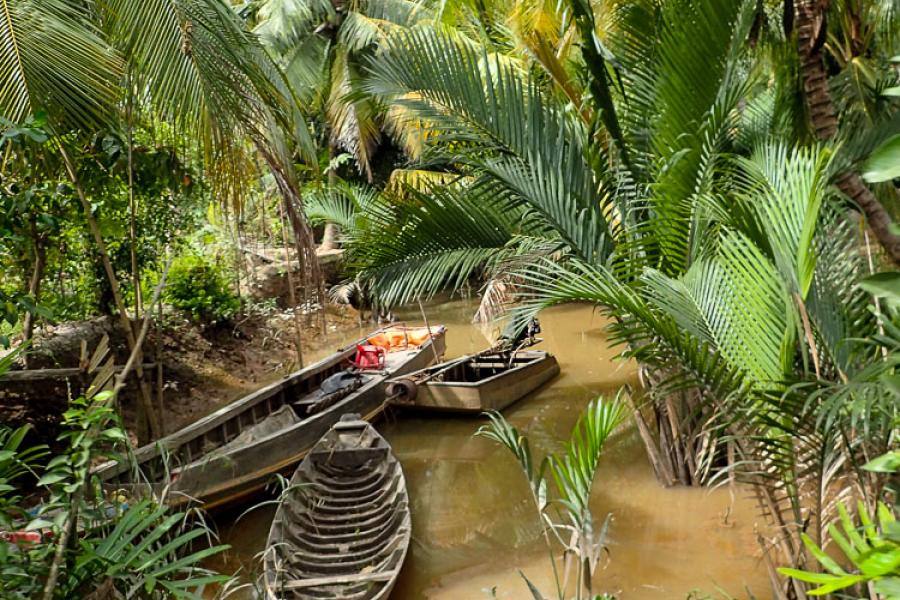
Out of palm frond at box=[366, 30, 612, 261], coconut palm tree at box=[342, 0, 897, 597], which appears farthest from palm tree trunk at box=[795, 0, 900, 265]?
palm frond at box=[366, 30, 612, 261]

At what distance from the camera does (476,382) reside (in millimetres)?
8828

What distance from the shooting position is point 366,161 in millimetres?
15289

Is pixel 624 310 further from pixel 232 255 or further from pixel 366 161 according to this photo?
pixel 366 161

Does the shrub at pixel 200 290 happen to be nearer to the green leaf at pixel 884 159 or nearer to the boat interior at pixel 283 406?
the boat interior at pixel 283 406

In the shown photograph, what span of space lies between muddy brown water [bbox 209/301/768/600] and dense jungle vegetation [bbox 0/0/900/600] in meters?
0.51

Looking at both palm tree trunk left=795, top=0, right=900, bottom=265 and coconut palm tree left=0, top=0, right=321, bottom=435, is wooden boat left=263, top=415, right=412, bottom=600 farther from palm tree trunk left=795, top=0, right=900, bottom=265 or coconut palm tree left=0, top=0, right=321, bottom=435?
palm tree trunk left=795, top=0, right=900, bottom=265

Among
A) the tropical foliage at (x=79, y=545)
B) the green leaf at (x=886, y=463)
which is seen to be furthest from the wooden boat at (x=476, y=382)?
the green leaf at (x=886, y=463)

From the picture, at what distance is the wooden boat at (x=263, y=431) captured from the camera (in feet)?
19.0

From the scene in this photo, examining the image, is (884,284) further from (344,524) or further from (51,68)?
(344,524)

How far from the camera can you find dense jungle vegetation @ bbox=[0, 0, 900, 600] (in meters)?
2.07

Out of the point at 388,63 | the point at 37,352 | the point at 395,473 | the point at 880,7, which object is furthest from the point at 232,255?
the point at 880,7

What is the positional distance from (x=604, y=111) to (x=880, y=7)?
4151 mm

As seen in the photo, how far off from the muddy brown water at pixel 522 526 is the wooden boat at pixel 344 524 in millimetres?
330

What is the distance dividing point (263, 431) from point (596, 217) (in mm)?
4222
